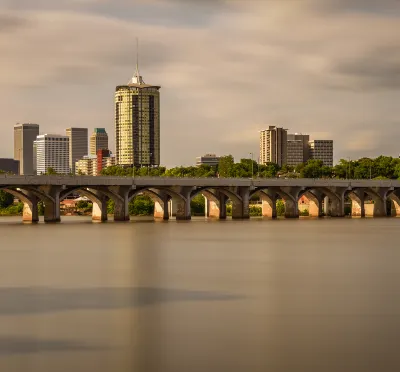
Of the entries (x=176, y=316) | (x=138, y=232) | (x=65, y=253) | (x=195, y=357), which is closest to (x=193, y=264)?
(x=65, y=253)

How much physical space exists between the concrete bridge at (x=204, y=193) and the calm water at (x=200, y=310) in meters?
40.2

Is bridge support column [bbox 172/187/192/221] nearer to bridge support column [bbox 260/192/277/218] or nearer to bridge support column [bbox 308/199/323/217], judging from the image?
bridge support column [bbox 260/192/277/218]

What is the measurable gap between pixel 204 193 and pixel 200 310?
85.8 metres

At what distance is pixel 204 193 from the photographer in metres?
114

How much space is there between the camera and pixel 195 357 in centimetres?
2175

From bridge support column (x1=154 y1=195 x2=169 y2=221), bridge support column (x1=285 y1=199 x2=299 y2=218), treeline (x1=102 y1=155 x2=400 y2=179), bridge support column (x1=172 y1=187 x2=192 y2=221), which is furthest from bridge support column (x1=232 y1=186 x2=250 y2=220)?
treeline (x1=102 y1=155 x2=400 y2=179)

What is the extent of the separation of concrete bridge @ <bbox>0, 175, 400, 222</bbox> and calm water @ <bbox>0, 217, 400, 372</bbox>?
4017 cm

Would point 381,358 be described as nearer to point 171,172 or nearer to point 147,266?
point 147,266

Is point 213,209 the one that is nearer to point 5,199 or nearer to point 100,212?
point 100,212

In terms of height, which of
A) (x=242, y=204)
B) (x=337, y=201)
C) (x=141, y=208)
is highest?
(x=337, y=201)

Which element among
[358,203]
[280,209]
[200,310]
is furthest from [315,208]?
[200,310]

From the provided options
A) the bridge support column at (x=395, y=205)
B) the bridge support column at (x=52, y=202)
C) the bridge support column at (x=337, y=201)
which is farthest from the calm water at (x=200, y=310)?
the bridge support column at (x=395, y=205)

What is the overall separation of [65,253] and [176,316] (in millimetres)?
24121

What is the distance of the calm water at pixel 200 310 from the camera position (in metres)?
21.6
